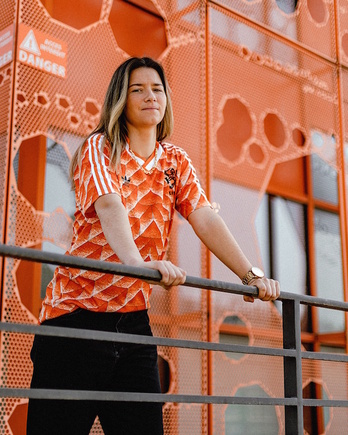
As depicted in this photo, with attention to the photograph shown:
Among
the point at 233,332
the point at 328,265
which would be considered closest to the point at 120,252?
the point at 233,332

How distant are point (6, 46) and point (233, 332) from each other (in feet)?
7.48

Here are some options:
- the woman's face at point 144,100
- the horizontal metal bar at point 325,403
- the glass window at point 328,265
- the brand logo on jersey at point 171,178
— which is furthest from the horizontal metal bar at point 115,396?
the glass window at point 328,265

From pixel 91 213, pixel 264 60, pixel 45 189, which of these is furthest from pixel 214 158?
pixel 91 213

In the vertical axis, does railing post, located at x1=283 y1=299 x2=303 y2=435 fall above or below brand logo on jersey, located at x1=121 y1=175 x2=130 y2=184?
below

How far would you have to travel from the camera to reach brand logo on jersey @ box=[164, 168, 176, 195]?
224 cm

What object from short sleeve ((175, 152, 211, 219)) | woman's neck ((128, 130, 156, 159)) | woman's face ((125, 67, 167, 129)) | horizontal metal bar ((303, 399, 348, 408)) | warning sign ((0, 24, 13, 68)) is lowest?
horizontal metal bar ((303, 399, 348, 408))

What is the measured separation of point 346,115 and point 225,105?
4.59 feet

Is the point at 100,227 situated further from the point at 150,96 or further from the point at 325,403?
the point at 325,403

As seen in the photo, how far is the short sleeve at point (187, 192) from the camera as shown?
90.9 inches

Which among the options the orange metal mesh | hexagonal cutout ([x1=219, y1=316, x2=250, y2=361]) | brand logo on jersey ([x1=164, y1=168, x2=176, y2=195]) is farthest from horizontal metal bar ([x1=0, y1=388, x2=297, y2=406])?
hexagonal cutout ([x1=219, y1=316, x2=250, y2=361])

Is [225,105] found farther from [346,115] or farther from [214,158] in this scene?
[346,115]

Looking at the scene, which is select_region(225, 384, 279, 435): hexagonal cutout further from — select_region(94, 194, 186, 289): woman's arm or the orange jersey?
select_region(94, 194, 186, 289): woman's arm

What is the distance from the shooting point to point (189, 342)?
75.7 inches

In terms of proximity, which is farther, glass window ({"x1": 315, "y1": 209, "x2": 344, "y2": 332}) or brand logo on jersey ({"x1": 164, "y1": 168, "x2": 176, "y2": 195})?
glass window ({"x1": 315, "y1": 209, "x2": 344, "y2": 332})
